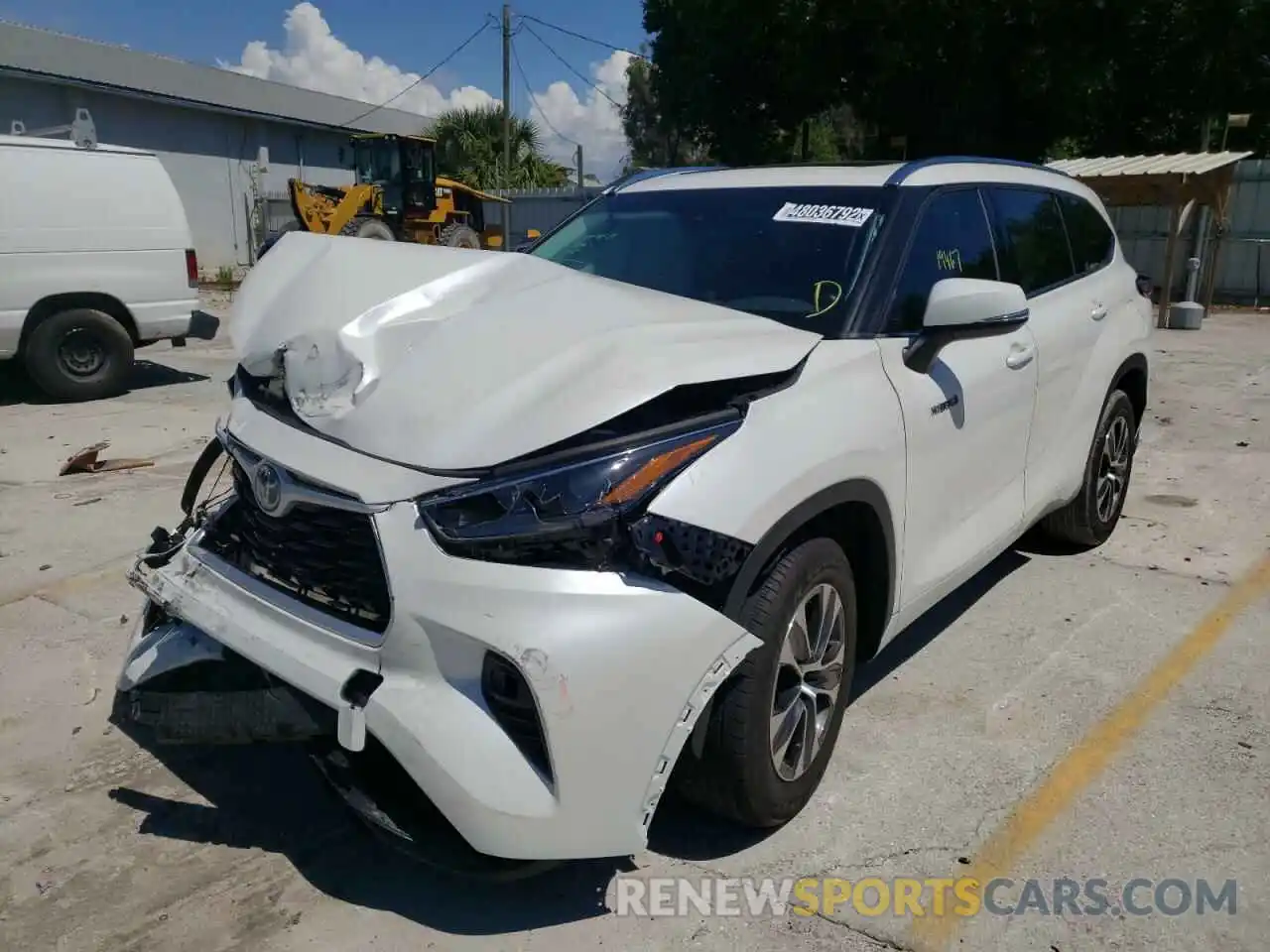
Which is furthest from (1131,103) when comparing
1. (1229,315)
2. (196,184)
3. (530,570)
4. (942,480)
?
(530,570)

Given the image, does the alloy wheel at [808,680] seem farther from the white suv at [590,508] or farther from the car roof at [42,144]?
the car roof at [42,144]

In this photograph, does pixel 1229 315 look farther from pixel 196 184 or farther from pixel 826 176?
pixel 196 184

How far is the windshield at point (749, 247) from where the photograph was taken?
10.6ft

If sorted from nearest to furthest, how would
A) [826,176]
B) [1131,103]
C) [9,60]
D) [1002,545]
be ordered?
1. [826,176]
2. [1002,545]
3. [9,60]
4. [1131,103]

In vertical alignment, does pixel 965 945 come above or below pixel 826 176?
below

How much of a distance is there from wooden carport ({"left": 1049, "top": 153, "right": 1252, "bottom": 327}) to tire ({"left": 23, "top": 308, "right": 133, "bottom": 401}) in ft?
39.7

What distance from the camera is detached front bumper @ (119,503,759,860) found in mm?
2131

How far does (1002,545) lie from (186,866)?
2.99 m

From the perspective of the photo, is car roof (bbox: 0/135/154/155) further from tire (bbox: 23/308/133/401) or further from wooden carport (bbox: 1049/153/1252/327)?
wooden carport (bbox: 1049/153/1252/327)

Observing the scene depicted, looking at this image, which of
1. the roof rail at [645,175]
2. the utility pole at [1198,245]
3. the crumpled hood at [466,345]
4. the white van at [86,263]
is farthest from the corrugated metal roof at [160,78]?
the crumpled hood at [466,345]

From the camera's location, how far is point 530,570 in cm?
218

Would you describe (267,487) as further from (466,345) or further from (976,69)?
(976,69)

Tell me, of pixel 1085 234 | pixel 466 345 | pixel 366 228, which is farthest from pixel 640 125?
pixel 466 345

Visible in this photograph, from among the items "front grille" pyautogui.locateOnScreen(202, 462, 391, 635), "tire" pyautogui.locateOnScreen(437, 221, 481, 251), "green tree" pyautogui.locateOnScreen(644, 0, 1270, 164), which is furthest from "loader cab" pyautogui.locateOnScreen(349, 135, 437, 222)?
"front grille" pyautogui.locateOnScreen(202, 462, 391, 635)
